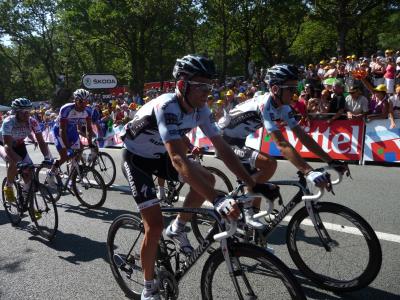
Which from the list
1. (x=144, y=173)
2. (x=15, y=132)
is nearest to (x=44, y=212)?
(x=15, y=132)

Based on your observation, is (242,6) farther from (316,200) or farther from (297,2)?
(316,200)

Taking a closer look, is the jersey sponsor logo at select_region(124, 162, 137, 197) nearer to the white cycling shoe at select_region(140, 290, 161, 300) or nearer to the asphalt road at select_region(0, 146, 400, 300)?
the white cycling shoe at select_region(140, 290, 161, 300)

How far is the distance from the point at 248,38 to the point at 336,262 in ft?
119

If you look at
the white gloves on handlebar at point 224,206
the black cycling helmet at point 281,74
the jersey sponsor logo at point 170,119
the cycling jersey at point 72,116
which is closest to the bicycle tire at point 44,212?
the cycling jersey at point 72,116

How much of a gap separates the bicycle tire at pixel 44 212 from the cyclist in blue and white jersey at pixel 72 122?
5.06 feet

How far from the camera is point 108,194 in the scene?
7941 mm

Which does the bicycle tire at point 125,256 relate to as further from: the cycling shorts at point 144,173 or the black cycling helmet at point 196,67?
the black cycling helmet at point 196,67

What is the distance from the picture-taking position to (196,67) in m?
2.98

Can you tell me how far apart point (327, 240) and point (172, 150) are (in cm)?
187

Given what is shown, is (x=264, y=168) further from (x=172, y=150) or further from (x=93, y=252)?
(x=93, y=252)

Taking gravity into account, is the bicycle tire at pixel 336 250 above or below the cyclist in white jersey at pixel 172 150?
below

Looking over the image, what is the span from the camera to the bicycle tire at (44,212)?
5488mm

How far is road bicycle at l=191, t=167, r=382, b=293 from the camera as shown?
346 centimetres

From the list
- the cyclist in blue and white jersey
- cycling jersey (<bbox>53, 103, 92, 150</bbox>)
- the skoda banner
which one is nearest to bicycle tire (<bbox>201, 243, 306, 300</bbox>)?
the cyclist in blue and white jersey
